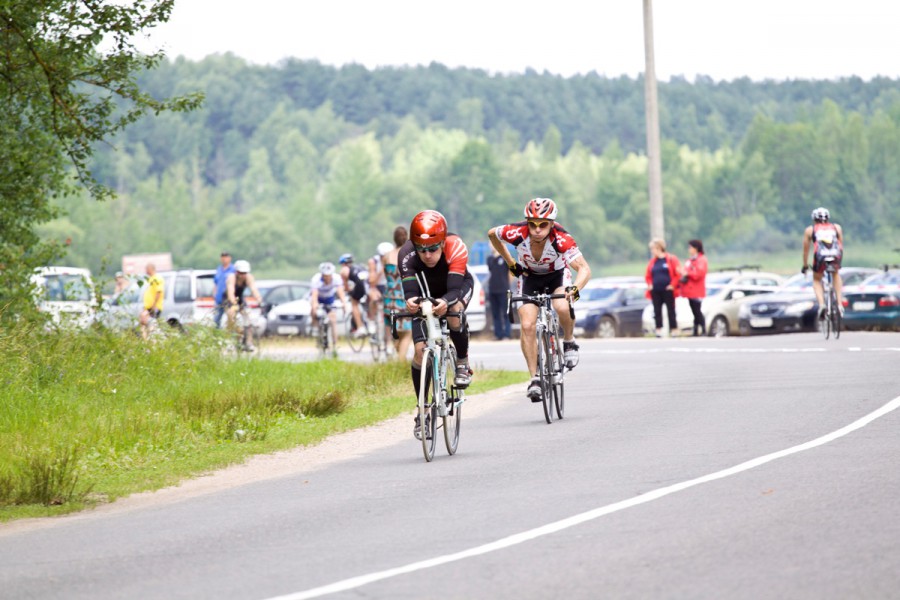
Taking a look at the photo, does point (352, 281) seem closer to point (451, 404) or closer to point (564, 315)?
point (564, 315)

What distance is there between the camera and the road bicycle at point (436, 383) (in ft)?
38.5

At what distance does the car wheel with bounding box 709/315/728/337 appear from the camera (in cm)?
3578

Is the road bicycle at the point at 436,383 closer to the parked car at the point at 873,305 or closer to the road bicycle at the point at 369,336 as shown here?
the road bicycle at the point at 369,336

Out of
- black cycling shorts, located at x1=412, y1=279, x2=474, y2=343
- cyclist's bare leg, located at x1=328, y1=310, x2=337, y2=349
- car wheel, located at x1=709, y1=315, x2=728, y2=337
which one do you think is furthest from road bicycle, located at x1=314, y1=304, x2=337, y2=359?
black cycling shorts, located at x1=412, y1=279, x2=474, y2=343

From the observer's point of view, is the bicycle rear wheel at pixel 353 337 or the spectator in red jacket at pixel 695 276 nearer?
the spectator in red jacket at pixel 695 276

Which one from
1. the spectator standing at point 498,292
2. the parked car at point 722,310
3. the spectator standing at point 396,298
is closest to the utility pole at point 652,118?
the parked car at point 722,310

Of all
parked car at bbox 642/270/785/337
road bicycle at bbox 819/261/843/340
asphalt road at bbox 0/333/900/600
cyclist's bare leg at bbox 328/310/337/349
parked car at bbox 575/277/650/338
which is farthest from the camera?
parked car at bbox 575/277/650/338

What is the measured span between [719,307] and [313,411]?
825 inches

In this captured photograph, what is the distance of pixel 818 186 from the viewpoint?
187000 millimetres

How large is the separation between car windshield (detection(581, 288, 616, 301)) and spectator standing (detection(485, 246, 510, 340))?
3532 millimetres

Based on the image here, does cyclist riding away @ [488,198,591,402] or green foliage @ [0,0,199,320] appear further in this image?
green foliage @ [0,0,199,320]

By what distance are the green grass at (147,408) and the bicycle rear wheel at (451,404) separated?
171 cm

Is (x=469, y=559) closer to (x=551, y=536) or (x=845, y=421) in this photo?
(x=551, y=536)

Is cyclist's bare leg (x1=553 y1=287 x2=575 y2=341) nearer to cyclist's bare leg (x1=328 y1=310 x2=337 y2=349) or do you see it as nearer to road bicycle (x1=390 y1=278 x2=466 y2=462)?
road bicycle (x1=390 y1=278 x2=466 y2=462)
